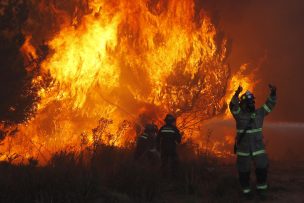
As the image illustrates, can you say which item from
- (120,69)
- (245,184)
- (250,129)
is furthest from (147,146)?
(120,69)

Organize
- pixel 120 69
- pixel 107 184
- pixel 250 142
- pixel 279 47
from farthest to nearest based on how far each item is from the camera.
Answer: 1. pixel 279 47
2. pixel 120 69
3. pixel 107 184
4. pixel 250 142

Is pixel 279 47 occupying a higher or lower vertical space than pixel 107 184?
higher

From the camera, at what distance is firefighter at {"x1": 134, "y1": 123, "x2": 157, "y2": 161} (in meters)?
10.4

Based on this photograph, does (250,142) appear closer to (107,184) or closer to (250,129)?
(250,129)

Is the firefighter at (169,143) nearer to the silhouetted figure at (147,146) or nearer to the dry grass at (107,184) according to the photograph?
the dry grass at (107,184)

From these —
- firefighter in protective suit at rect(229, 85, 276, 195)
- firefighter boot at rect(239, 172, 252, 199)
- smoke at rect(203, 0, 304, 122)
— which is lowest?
firefighter boot at rect(239, 172, 252, 199)

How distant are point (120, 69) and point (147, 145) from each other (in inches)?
191

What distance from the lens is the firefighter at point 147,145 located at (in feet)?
34.0

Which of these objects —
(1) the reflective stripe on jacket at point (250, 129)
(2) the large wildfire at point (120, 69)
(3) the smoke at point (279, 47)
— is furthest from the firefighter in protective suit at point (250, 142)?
(3) the smoke at point (279, 47)

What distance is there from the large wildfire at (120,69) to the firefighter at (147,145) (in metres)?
1.93

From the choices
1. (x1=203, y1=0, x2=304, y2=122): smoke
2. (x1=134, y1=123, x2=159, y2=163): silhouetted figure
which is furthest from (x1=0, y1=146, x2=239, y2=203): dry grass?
(x1=203, y1=0, x2=304, y2=122): smoke

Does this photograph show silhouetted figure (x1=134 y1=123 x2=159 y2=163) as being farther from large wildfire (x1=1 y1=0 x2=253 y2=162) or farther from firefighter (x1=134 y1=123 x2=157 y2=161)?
large wildfire (x1=1 y1=0 x2=253 y2=162)

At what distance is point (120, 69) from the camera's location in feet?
47.6

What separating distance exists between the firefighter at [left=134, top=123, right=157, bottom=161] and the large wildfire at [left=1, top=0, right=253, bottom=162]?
6.33ft
